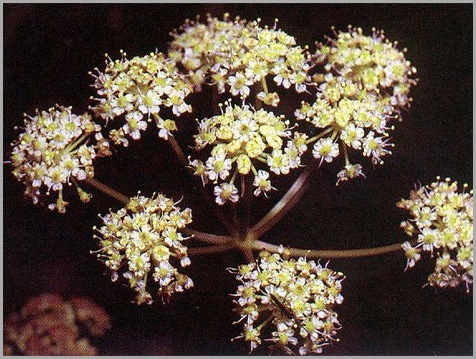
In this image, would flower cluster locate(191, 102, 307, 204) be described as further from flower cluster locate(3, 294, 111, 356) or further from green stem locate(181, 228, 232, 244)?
flower cluster locate(3, 294, 111, 356)

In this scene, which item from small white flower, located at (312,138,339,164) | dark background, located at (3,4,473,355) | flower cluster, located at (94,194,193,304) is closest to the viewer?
flower cluster, located at (94,194,193,304)

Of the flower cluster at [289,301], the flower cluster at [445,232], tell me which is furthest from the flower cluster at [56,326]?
the flower cluster at [445,232]

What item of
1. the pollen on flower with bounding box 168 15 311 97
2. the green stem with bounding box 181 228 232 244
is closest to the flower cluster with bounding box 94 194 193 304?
the green stem with bounding box 181 228 232 244

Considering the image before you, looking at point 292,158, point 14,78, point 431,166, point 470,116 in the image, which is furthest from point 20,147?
point 470,116

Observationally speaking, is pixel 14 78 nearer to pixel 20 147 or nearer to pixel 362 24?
pixel 20 147

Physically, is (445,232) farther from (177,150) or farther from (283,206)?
(177,150)

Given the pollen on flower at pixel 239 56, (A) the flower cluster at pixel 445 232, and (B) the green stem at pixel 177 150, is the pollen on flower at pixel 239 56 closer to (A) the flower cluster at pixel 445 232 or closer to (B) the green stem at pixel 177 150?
(B) the green stem at pixel 177 150
